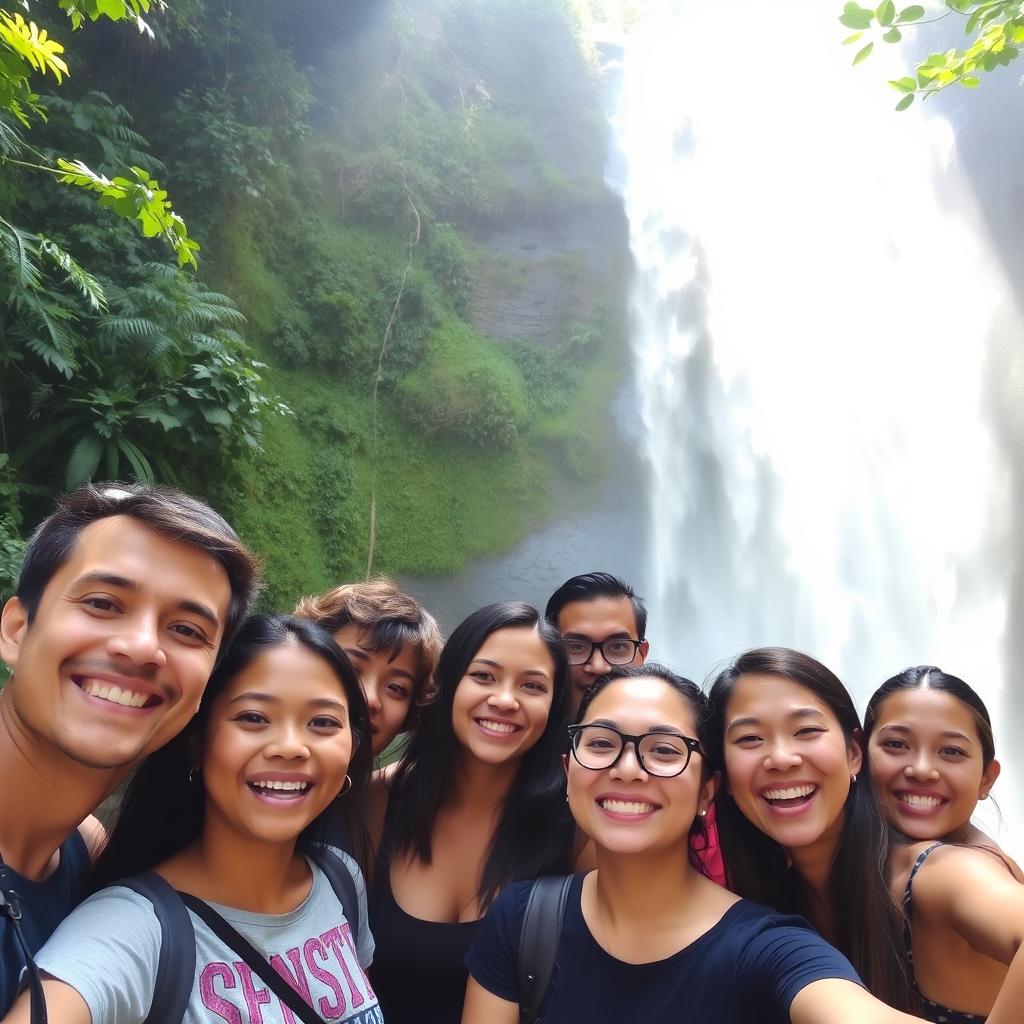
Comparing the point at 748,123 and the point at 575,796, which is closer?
the point at 575,796

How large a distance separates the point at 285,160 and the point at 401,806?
34.6 feet

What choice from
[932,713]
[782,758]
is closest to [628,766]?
[782,758]

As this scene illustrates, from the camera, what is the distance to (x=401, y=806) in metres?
2.31

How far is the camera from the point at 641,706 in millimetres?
1698

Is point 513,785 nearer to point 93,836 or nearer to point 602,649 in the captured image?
point 602,649

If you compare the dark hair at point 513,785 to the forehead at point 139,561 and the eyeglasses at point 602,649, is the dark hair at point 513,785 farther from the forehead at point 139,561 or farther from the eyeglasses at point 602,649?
the forehead at point 139,561

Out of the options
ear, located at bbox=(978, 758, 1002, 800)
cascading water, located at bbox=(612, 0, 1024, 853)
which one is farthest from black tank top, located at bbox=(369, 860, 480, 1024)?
cascading water, located at bbox=(612, 0, 1024, 853)

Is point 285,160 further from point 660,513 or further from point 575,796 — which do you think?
point 575,796

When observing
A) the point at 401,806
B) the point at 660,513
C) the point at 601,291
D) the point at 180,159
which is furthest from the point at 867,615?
the point at 180,159

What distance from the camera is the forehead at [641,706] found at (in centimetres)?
167

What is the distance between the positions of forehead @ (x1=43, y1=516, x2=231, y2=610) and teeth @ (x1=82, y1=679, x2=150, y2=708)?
19 centimetres

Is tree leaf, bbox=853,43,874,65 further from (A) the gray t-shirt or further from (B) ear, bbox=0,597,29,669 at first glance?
(A) the gray t-shirt

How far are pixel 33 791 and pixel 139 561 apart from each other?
1.57 feet

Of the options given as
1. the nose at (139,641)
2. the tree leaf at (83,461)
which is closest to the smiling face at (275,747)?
the nose at (139,641)
